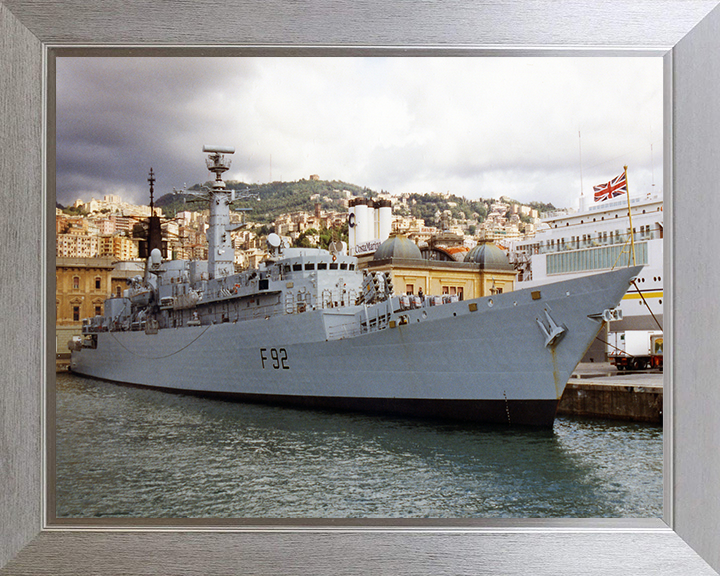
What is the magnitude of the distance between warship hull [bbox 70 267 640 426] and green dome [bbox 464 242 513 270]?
1.45 ft

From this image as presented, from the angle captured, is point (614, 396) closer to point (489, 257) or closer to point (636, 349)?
point (636, 349)

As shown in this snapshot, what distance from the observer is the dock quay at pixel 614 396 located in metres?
8.61

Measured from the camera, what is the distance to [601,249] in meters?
7.98

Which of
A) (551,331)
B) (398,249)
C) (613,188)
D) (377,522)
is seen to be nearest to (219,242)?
(398,249)

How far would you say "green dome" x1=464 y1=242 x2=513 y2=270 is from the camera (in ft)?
23.8

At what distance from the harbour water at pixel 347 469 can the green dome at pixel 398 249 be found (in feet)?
7.95

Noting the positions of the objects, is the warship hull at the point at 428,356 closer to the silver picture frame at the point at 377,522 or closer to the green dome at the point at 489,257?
the green dome at the point at 489,257

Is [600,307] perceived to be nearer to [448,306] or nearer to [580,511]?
[448,306]

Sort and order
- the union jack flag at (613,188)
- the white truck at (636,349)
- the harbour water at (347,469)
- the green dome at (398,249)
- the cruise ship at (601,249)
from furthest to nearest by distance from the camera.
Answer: the white truck at (636,349), the green dome at (398,249), the cruise ship at (601,249), the union jack flag at (613,188), the harbour water at (347,469)

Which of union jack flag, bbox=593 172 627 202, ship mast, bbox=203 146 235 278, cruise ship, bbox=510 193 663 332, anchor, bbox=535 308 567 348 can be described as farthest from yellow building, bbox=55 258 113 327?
ship mast, bbox=203 146 235 278

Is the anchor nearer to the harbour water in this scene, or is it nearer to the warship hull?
the warship hull

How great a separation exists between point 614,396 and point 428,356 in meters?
3.01

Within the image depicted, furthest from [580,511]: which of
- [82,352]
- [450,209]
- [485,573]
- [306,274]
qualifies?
[306,274]

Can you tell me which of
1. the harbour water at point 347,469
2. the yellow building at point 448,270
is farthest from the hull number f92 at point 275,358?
the yellow building at point 448,270
